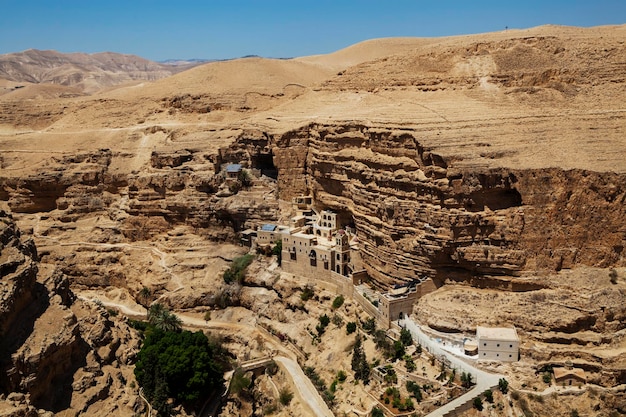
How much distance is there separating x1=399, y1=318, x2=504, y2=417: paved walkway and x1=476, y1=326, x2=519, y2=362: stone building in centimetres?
82

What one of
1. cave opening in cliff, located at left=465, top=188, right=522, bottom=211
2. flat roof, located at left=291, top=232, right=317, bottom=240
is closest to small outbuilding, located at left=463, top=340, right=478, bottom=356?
cave opening in cliff, located at left=465, top=188, right=522, bottom=211

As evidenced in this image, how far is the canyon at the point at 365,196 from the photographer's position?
28016 mm

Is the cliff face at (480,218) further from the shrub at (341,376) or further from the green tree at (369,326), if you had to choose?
the shrub at (341,376)

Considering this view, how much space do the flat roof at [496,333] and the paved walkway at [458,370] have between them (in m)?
1.56

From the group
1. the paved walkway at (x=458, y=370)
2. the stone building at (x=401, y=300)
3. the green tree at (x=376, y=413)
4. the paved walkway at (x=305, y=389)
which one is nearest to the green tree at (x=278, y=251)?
the paved walkway at (x=305, y=389)

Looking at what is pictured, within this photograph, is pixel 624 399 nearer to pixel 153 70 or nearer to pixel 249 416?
pixel 249 416

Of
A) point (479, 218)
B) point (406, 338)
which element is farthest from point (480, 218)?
point (406, 338)

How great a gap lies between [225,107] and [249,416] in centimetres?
3039

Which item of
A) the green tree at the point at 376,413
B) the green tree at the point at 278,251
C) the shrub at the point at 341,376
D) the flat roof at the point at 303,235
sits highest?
the flat roof at the point at 303,235

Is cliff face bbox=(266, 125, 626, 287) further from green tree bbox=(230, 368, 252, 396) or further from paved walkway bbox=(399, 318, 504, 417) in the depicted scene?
green tree bbox=(230, 368, 252, 396)

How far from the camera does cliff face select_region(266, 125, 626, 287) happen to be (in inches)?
1176

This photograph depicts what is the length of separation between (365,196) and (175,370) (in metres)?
14.8

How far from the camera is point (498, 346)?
91.1 ft

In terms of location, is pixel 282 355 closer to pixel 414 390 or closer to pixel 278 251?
pixel 278 251
